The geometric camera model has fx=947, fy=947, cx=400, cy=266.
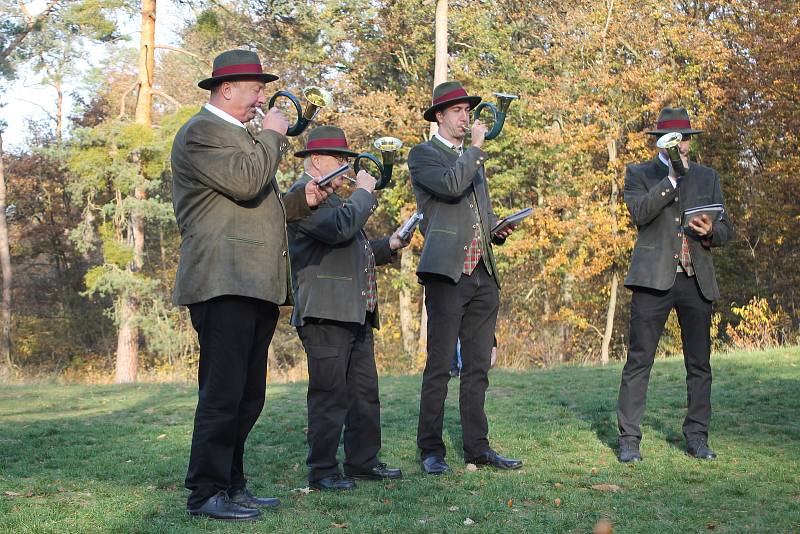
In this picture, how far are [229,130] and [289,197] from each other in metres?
0.88

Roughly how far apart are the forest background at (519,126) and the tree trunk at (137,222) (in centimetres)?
5

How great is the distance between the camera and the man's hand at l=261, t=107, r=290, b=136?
5.04m

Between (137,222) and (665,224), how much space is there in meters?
20.6

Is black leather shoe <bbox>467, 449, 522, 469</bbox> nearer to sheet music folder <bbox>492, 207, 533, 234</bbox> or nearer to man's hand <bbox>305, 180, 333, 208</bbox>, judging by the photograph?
sheet music folder <bbox>492, 207, 533, 234</bbox>

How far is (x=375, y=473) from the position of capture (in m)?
6.22

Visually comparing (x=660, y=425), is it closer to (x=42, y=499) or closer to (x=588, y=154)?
(x=42, y=499)

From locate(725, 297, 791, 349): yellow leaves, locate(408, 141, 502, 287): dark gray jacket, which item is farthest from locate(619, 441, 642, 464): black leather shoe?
locate(725, 297, 791, 349): yellow leaves

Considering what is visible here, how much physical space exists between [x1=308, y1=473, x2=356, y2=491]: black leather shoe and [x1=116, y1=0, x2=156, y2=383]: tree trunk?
748 inches

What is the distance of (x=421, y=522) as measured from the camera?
4.97 meters

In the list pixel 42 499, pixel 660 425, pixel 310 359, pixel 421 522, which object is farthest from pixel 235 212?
pixel 660 425

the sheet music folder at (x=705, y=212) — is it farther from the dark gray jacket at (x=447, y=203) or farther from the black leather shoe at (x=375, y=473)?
the black leather shoe at (x=375, y=473)

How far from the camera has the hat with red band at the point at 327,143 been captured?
6.21 m

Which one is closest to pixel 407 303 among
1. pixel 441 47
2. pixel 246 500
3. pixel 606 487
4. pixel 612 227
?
pixel 612 227

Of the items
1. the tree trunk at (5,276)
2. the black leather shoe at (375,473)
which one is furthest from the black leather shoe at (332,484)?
the tree trunk at (5,276)
